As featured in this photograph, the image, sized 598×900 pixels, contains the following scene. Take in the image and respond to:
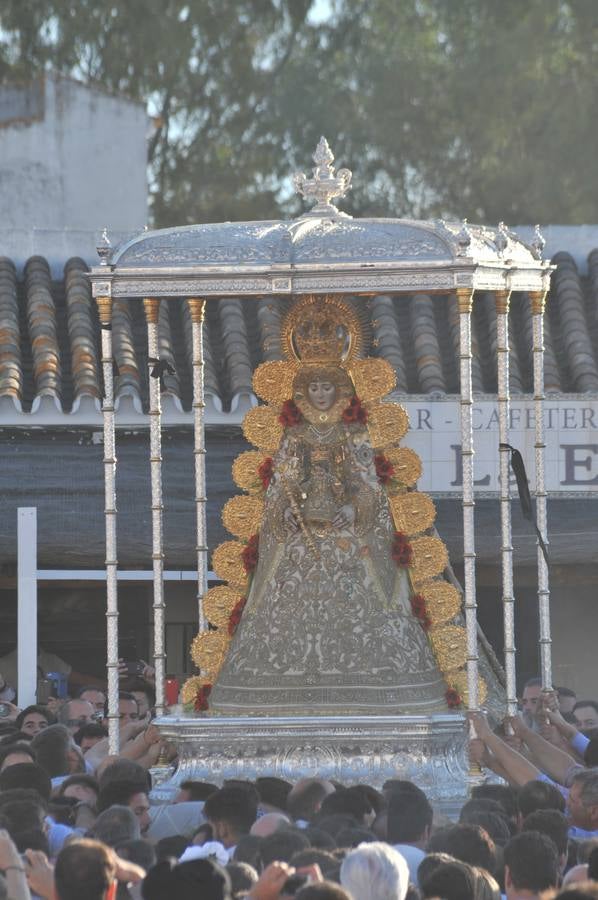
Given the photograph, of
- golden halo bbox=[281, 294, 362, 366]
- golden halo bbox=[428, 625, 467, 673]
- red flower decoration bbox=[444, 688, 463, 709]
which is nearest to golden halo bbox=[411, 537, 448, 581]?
golden halo bbox=[428, 625, 467, 673]

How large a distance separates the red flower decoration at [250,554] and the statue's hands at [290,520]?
311mm

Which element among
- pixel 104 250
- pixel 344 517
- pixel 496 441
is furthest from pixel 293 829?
pixel 496 441

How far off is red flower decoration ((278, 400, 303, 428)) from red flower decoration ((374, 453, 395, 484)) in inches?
16.9

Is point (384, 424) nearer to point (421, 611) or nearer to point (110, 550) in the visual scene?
point (421, 611)

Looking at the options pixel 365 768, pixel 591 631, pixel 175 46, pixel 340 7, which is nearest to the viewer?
pixel 365 768

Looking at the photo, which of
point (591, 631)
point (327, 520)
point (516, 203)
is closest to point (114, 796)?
point (327, 520)

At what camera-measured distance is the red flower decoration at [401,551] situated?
10.9 m

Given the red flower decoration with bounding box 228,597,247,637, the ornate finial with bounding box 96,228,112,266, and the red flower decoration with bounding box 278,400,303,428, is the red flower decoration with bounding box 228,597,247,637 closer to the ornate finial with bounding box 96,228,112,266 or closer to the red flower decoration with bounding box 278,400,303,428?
the red flower decoration with bounding box 278,400,303,428

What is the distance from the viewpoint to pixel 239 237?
1061 cm

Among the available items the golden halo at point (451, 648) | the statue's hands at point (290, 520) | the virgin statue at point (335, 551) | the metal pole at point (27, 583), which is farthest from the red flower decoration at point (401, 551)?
the metal pole at point (27, 583)

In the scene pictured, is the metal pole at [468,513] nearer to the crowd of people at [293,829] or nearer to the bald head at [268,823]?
the crowd of people at [293,829]

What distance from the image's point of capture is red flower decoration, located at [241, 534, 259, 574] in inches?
436

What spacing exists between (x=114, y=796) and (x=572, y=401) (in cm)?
706

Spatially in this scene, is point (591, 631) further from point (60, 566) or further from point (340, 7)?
point (340, 7)
